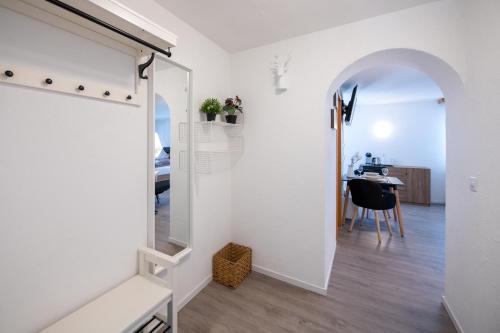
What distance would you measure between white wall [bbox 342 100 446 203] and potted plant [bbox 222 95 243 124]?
4.28m

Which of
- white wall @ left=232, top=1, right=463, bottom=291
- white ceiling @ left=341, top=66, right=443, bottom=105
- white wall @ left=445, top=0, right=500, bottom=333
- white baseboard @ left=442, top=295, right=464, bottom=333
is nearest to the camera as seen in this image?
white wall @ left=445, top=0, right=500, bottom=333

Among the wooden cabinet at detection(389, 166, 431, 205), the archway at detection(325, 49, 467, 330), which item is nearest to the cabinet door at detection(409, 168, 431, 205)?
the wooden cabinet at detection(389, 166, 431, 205)

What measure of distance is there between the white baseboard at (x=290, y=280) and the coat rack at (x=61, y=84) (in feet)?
6.72

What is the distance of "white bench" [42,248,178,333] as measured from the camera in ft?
3.22

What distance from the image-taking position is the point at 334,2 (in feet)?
4.96

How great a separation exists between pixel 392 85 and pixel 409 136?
2215 millimetres

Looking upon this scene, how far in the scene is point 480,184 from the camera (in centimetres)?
127

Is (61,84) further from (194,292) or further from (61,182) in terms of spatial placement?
(194,292)

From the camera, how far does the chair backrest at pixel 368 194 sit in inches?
121

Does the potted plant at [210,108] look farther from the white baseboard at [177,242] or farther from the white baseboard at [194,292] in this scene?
the white baseboard at [194,292]

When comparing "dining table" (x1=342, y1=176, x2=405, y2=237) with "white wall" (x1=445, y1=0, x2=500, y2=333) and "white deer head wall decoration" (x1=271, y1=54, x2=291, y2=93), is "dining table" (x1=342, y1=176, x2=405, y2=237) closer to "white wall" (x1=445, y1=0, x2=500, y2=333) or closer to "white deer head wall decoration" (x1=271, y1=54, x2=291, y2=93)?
"white wall" (x1=445, y1=0, x2=500, y2=333)

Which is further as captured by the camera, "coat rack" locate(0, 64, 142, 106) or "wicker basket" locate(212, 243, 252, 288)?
"wicker basket" locate(212, 243, 252, 288)

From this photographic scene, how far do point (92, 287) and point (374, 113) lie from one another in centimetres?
671

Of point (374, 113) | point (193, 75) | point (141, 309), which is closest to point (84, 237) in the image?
point (141, 309)
